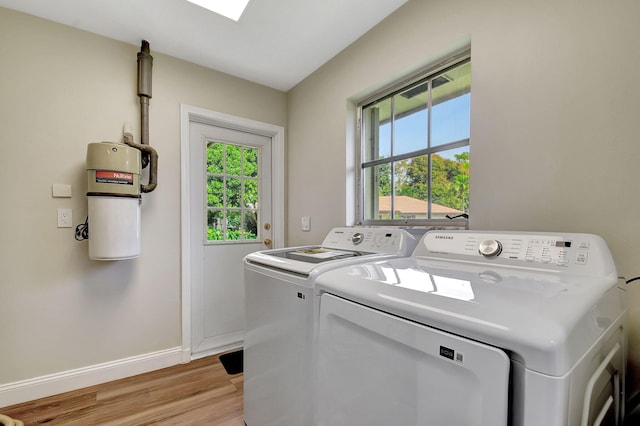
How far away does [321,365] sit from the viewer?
3.01 ft

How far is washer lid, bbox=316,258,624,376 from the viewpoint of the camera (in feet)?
1.60

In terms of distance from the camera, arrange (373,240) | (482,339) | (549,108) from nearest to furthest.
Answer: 1. (482,339)
2. (549,108)
3. (373,240)

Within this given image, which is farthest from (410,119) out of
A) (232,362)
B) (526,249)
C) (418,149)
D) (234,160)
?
(232,362)

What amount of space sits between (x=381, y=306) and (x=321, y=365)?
36 centimetres

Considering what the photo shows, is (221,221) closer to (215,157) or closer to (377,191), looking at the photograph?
(215,157)

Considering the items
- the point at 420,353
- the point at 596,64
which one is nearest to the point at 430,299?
the point at 420,353

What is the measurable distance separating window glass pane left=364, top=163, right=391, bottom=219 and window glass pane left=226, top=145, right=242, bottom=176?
3.96ft

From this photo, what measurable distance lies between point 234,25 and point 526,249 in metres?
2.05

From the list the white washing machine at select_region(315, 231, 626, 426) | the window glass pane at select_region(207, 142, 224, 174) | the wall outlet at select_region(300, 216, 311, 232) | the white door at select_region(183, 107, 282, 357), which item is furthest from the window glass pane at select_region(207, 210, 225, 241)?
the white washing machine at select_region(315, 231, 626, 426)

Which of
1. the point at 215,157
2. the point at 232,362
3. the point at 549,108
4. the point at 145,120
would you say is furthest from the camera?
the point at 215,157

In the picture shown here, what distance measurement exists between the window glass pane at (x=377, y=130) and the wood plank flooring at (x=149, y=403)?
189 centimetres

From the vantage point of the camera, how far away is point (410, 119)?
1843 mm

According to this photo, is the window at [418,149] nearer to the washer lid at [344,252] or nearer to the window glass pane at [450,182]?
the window glass pane at [450,182]

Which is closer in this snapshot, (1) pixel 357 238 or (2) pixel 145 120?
(1) pixel 357 238
